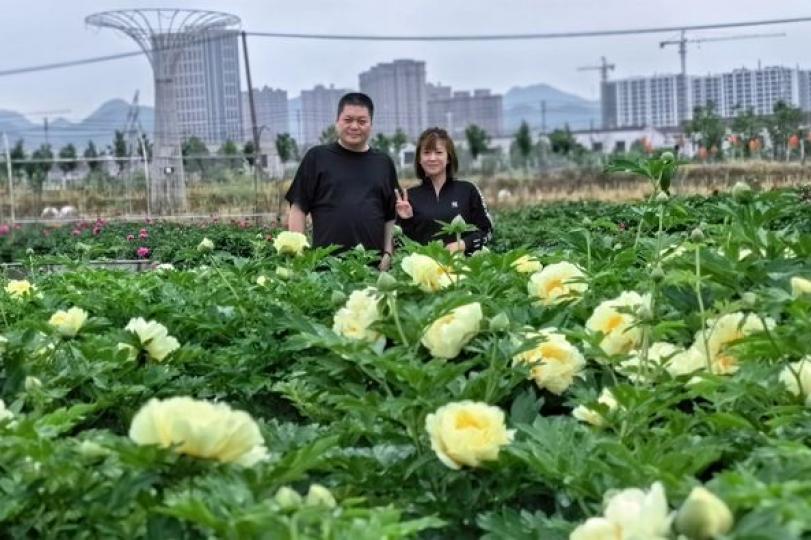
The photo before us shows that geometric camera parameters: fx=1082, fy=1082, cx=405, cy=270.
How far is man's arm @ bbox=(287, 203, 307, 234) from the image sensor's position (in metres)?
4.25

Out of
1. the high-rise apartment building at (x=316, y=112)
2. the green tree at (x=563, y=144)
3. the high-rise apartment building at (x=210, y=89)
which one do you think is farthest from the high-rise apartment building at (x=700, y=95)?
the high-rise apartment building at (x=210, y=89)

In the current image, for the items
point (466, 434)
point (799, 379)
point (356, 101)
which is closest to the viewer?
point (466, 434)

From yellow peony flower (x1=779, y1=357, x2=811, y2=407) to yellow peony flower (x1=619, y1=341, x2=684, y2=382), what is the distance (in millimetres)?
160

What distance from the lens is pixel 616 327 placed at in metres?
1.48

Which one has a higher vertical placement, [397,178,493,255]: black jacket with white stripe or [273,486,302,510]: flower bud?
[397,178,493,255]: black jacket with white stripe

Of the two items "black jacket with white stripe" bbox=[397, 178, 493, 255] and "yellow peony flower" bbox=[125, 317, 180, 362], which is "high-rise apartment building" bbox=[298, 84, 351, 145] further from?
"yellow peony flower" bbox=[125, 317, 180, 362]

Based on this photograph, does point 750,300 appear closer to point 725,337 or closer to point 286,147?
point 725,337

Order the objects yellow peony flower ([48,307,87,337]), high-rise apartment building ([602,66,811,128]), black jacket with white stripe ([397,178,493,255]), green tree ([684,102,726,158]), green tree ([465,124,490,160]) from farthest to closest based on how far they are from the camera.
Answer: green tree ([465,124,490,160]) < high-rise apartment building ([602,66,811,128]) < green tree ([684,102,726,158]) < black jacket with white stripe ([397,178,493,255]) < yellow peony flower ([48,307,87,337])

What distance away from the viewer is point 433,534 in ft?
3.70

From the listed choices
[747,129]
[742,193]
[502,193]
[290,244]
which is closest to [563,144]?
[747,129]

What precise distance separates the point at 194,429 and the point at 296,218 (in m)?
3.35

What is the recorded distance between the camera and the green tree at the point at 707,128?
30.0 m

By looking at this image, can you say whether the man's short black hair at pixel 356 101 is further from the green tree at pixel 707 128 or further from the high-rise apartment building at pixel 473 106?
the high-rise apartment building at pixel 473 106

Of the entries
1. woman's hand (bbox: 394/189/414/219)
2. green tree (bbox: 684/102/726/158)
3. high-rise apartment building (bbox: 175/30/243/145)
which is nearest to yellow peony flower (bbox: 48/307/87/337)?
woman's hand (bbox: 394/189/414/219)
